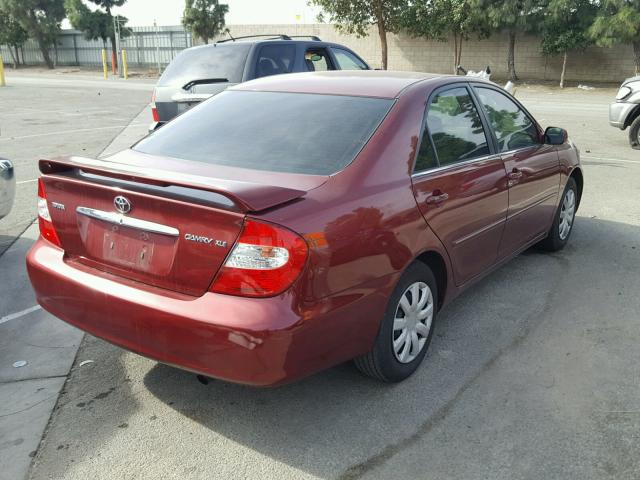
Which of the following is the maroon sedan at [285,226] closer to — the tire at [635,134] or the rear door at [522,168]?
the rear door at [522,168]

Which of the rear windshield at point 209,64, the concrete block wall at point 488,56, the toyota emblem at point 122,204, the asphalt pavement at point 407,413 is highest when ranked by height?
the concrete block wall at point 488,56

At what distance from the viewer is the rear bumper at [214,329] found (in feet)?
8.38

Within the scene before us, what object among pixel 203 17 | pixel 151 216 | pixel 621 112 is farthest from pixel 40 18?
pixel 151 216

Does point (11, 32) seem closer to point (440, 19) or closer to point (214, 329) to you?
point (440, 19)

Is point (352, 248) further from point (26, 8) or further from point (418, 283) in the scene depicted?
point (26, 8)

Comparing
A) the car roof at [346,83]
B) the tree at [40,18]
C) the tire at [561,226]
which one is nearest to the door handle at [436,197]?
the car roof at [346,83]

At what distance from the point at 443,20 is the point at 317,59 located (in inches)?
1050

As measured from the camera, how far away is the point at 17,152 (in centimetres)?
1039

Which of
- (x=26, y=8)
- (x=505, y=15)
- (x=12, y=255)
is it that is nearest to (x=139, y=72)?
(x=26, y=8)

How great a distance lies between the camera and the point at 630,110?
36.1ft

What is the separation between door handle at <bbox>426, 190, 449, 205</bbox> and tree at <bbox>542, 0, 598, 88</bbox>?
97.6ft

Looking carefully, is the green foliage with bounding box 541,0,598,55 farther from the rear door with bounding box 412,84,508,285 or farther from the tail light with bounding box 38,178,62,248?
the tail light with bounding box 38,178,62,248

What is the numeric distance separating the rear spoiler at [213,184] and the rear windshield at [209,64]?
4.87 m

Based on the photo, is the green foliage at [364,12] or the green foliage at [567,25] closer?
the green foliage at [567,25]
